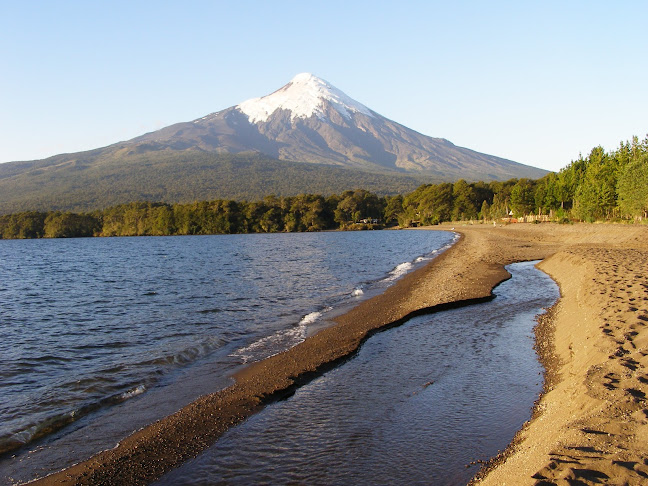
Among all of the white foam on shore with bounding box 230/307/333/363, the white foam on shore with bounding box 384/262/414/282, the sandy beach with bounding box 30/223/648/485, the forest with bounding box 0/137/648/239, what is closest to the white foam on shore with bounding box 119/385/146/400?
the sandy beach with bounding box 30/223/648/485

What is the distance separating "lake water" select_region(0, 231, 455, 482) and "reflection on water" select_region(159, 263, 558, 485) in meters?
2.29

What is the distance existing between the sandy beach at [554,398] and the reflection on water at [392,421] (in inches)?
15.4

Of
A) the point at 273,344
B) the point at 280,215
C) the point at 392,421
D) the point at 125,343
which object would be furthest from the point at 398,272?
the point at 280,215

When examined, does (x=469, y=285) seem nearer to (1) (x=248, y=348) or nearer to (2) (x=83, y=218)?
(1) (x=248, y=348)

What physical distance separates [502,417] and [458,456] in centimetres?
165

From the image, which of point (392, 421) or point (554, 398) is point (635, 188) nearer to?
point (554, 398)

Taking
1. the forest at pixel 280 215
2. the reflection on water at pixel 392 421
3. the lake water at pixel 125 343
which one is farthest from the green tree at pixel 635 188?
the forest at pixel 280 215

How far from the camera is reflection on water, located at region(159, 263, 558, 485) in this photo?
668 cm

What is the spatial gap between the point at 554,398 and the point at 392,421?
2.97m

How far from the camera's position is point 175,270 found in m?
37.8

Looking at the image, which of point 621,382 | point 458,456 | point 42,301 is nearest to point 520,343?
point 621,382

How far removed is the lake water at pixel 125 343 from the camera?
850cm

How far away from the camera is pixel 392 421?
322 inches

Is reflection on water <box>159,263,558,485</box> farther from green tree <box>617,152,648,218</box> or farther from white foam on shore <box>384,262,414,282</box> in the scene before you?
green tree <box>617,152,648,218</box>
